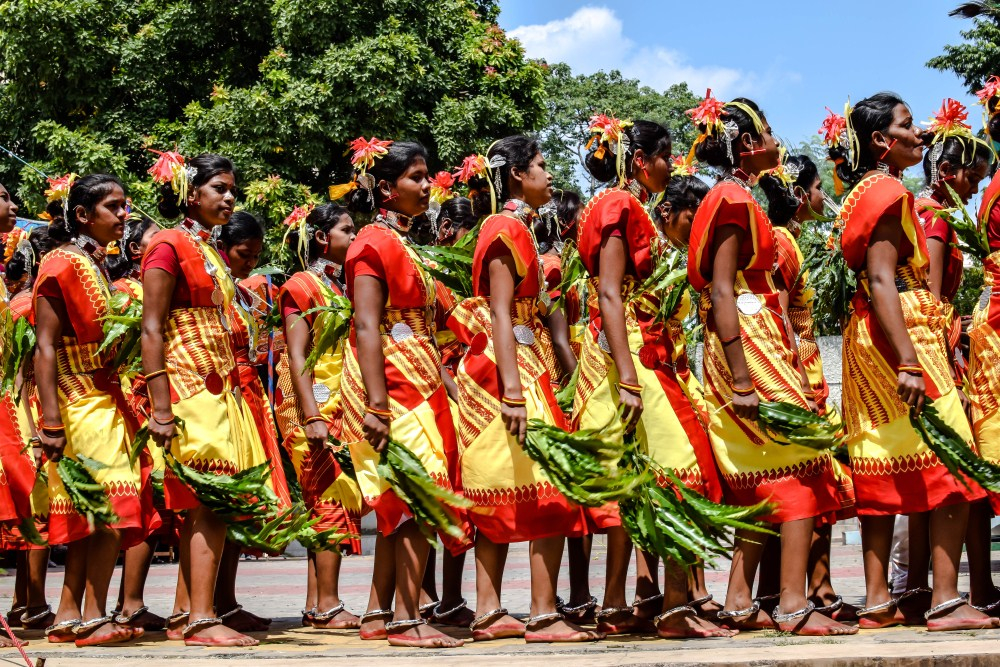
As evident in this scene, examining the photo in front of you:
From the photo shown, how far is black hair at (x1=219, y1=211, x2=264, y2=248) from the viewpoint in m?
7.71

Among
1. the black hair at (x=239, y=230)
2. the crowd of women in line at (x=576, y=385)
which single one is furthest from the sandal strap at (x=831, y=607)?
the black hair at (x=239, y=230)

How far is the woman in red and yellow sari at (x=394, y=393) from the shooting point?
5.86 metres

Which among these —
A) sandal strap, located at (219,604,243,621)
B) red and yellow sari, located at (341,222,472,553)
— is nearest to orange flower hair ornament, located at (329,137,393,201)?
red and yellow sari, located at (341,222,472,553)

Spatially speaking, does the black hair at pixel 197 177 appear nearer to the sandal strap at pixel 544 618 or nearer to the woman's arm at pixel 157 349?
the woman's arm at pixel 157 349

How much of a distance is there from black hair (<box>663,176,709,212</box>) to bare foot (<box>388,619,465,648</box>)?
9.57 feet

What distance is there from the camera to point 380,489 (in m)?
5.94

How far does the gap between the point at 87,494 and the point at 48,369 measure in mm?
633

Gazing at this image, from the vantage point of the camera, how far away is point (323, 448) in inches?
280

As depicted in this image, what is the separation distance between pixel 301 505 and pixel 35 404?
2404 mm

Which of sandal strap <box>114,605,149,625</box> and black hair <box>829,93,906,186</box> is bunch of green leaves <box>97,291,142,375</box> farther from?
black hair <box>829,93,906,186</box>

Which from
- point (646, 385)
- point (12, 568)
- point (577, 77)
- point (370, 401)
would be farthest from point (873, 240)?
point (577, 77)

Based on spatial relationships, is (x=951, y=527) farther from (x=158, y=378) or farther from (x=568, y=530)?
(x=158, y=378)

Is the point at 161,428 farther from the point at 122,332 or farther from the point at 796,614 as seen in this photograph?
the point at 796,614

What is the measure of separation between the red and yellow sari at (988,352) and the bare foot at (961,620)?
609 mm
